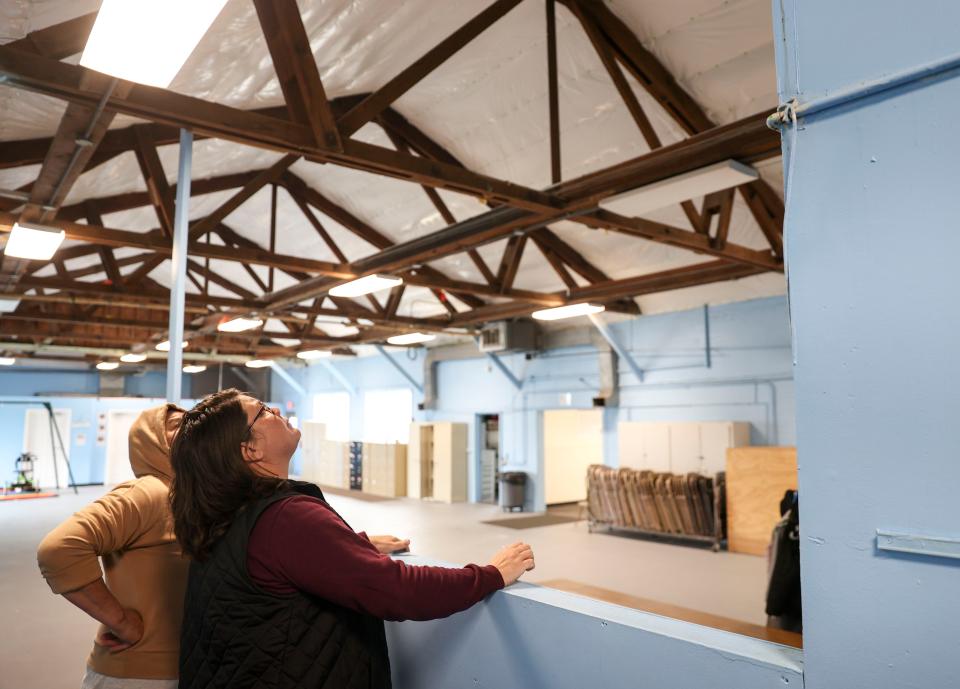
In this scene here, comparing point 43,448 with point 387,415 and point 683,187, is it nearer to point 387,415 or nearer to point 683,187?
point 387,415

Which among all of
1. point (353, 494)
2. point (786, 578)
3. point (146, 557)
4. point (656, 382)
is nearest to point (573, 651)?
point (146, 557)

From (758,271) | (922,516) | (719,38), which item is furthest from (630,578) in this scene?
(922,516)

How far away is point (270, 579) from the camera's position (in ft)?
5.07

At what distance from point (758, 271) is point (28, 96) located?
7418mm

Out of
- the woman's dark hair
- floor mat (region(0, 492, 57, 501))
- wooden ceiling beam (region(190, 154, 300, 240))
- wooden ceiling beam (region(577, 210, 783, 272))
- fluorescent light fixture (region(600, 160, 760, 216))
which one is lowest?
floor mat (region(0, 492, 57, 501))

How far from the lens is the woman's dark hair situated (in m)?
1.64

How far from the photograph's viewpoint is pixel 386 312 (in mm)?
11297

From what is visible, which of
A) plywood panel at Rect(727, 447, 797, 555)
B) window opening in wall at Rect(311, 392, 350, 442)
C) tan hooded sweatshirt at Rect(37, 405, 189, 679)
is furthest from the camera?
window opening in wall at Rect(311, 392, 350, 442)

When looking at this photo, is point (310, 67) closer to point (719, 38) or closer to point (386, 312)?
point (719, 38)

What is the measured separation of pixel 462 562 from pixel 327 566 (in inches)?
279

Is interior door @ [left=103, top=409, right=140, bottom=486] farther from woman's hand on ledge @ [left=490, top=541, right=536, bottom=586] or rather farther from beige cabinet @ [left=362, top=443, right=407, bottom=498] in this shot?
woman's hand on ledge @ [left=490, top=541, right=536, bottom=586]

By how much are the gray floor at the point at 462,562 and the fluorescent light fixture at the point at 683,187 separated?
3821mm

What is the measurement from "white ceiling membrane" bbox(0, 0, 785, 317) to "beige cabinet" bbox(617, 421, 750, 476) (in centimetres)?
203

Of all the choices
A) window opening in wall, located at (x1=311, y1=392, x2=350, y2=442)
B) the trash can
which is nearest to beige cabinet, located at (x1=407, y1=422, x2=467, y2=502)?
the trash can
